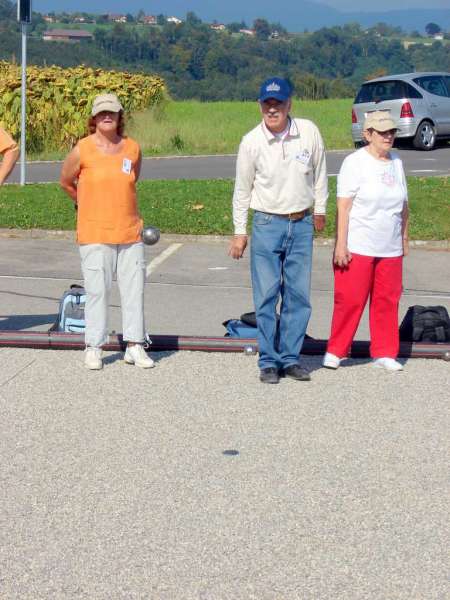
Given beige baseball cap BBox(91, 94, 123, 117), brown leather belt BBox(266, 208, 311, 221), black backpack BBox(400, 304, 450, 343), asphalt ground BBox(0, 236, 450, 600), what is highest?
beige baseball cap BBox(91, 94, 123, 117)

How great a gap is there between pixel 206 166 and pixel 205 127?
8.79 meters

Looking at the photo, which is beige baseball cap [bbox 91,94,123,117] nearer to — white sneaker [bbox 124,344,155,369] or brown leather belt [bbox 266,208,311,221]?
brown leather belt [bbox 266,208,311,221]

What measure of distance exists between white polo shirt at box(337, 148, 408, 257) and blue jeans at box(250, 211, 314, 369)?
0.34 m

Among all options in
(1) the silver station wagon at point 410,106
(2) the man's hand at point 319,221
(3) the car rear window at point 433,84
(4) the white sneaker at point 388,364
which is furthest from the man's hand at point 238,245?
(3) the car rear window at point 433,84

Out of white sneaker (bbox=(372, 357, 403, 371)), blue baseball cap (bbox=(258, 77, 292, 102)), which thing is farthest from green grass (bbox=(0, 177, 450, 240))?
blue baseball cap (bbox=(258, 77, 292, 102))

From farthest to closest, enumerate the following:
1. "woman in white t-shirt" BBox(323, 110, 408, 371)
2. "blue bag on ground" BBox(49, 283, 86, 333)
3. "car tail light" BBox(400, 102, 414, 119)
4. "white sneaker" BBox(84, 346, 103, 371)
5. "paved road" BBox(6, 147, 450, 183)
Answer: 1. "car tail light" BBox(400, 102, 414, 119)
2. "paved road" BBox(6, 147, 450, 183)
3. "blue bag on ground" BBox(49, 283, 86, 333)
4. "white sneaker" BBox(84, 346, 103, 371)
5. "woman in white t-shirt" BBox(323, 110, 408, 371)

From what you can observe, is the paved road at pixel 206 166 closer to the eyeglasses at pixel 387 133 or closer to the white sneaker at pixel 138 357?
the white sneaker at pixel 138 357

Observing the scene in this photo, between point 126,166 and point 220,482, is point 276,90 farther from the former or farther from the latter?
point 220,482

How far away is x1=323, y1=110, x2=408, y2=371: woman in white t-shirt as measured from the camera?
7934 millimetres

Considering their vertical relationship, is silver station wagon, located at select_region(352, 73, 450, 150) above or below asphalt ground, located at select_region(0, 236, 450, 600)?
above

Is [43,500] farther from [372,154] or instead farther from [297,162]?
[372,154]

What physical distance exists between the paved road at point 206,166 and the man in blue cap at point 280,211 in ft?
52.3

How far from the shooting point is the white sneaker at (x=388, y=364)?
832cm

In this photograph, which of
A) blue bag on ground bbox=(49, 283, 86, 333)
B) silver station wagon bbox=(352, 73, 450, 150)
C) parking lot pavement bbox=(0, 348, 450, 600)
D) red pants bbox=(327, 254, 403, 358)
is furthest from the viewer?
silver station wagon bbox=(352, 73, 450, 150)
